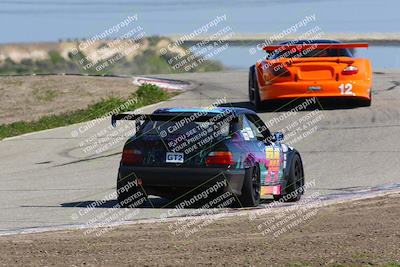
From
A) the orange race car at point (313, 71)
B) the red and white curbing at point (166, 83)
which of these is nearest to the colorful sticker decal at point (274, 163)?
the orange race car at point (313, 71)

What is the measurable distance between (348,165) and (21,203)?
525cm

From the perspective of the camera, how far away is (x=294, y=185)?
12492mm

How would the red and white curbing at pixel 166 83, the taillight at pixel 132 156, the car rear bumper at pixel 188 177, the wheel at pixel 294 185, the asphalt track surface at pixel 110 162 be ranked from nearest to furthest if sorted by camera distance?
the car rear bumper at pixel 188 177
the taillight at pixel 132 156
the asphalt track surface at pixel 110 162
the wheel at pixel 294 185
the red and white curbing at pixel 166 83

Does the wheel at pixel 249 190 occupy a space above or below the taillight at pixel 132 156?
below

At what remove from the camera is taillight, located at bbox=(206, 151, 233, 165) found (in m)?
11.3

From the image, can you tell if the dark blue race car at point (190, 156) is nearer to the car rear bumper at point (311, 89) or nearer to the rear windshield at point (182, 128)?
the rear windshield at point (182, 128)

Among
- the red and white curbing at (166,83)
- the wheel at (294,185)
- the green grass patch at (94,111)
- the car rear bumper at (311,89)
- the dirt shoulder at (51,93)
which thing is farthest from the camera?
the red and white curbing at (166,83)

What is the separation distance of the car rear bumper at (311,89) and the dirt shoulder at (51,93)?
6.42 metres

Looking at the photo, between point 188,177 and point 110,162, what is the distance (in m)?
5.57

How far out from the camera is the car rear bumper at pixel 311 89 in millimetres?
20328

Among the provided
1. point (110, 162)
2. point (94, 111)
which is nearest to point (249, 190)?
point (110, 162)

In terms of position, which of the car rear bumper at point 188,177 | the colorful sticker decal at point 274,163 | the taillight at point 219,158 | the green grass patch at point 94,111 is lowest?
the green grass patch at point 94,111

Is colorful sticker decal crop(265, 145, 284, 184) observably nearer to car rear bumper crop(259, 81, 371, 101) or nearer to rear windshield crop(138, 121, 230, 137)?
rear windshield crop(138, 121, 230, 137)

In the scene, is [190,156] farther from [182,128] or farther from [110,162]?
[110,162]
